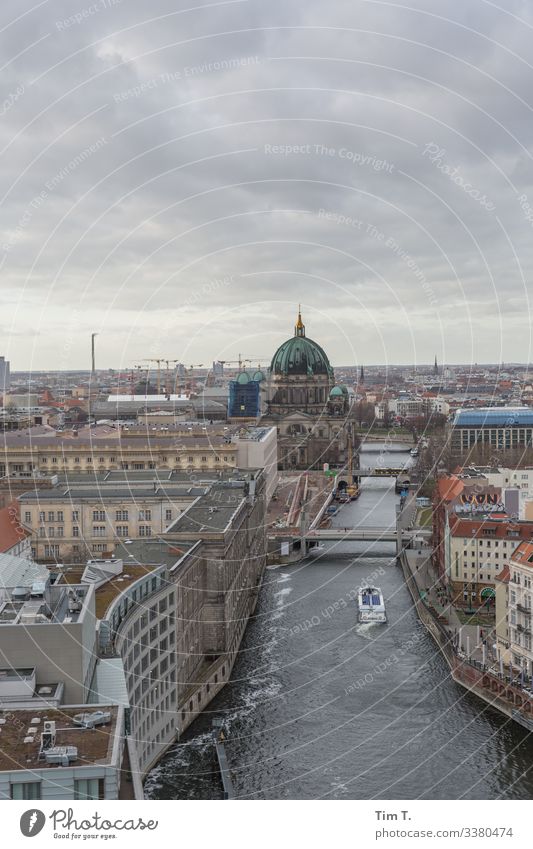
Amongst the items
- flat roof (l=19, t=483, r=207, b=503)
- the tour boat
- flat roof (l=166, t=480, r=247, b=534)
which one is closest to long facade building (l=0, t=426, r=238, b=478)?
flat roof (l=19, t=483, r=207, b=503)

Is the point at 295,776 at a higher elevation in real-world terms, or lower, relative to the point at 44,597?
lower

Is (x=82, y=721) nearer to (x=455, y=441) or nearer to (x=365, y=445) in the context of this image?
(x=455, y=441)

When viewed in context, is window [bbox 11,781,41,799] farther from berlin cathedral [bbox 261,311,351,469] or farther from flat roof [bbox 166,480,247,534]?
berlin cathedral [bbox 261,311,351,469]

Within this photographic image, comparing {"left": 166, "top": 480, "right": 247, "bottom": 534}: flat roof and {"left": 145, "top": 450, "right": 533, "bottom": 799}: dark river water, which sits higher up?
{"left": 166, "top": 480, "right": 247, "bottom": 534}: flat roof

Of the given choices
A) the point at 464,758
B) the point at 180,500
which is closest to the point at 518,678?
the point at 464,758

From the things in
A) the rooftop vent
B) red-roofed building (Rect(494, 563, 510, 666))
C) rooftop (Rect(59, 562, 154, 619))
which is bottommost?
red-roofed building (Rect(494, 563, 510, 666))

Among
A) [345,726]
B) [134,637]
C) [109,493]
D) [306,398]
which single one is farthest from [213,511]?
[306,398]

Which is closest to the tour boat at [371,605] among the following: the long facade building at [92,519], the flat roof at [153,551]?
the long facade building at [92,519]
